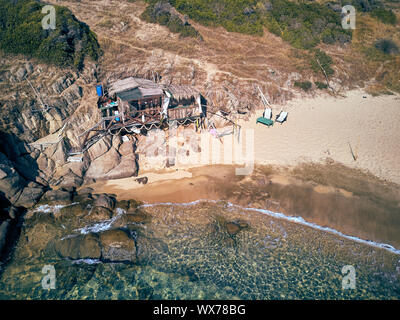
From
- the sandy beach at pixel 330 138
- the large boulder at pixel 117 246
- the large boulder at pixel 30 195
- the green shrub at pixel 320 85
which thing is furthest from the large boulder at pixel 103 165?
the green shrub at pixel 320 85

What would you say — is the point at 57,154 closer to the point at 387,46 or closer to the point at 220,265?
the point at 220,265

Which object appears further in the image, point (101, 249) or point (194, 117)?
point (194, 117)

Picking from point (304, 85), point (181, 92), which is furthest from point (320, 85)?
point (181, 92)

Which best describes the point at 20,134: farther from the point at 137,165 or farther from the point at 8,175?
the point at 137,165

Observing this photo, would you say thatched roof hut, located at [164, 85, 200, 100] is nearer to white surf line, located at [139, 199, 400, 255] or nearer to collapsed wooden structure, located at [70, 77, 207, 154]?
collapsed wooden structure, located at [70, 77, 207, 154]

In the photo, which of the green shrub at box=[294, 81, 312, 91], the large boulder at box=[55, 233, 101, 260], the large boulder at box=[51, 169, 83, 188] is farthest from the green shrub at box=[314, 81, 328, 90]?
the large boulder at box=[55, 233, 101, 260]

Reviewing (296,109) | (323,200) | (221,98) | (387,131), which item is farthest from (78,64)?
(387,131)
